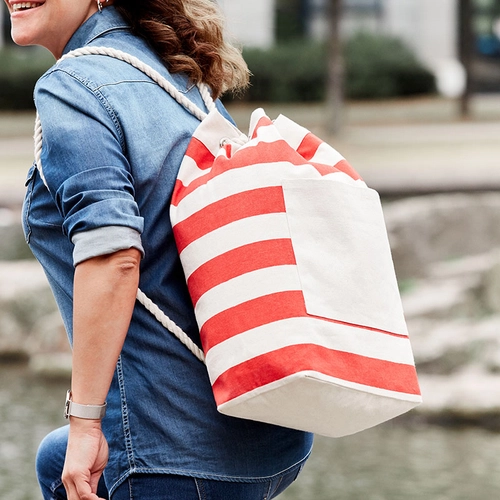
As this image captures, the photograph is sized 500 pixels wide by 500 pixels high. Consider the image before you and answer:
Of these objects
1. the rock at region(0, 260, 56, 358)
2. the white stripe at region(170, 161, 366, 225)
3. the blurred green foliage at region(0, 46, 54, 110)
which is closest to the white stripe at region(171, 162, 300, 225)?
the white stripe at region(170, 161, 366, 225)

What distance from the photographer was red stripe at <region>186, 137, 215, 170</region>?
1.44m

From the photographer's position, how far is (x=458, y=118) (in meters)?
15.5

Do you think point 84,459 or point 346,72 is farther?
point 346,72

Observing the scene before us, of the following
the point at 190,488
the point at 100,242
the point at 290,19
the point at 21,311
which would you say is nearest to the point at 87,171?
the point at 100,242

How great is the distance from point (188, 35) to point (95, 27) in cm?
16

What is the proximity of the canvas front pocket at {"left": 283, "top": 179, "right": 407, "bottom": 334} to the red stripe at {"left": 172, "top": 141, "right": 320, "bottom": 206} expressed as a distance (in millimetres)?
43

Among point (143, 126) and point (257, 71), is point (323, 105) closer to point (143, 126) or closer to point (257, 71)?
point (257, 71)

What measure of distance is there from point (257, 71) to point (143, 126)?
17.3 metres

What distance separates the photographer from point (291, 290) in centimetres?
134

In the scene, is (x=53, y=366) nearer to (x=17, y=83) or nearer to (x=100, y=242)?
(x=100, y=242)

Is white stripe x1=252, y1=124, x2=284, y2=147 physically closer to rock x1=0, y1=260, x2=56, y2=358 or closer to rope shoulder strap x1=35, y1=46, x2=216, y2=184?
rope shoulder strap x1=35, y1=46, x2=216, y2=184

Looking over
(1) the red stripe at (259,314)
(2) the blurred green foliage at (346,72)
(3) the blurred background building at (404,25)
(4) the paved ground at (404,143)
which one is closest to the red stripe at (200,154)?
(1) the red stripe at (259,314)

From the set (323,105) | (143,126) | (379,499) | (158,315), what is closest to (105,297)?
(158,315)

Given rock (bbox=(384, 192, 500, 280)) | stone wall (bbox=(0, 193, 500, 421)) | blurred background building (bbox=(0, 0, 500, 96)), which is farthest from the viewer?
blurred background building (bbox=(0, 0, 500, 96))
